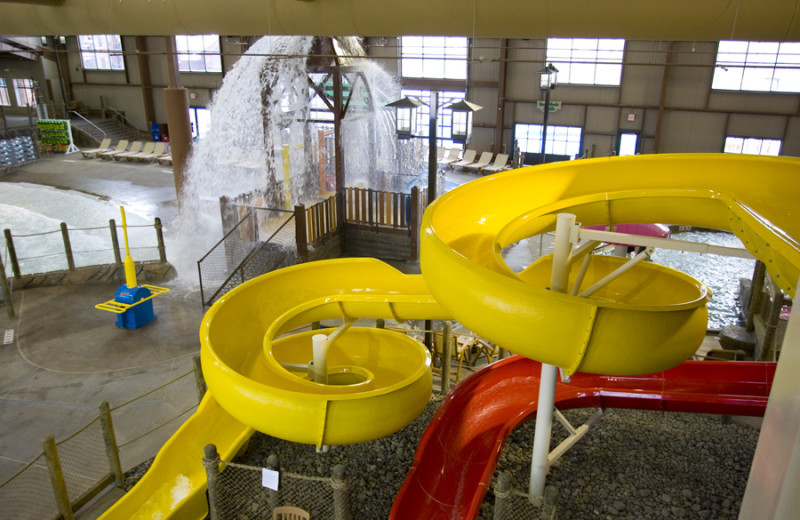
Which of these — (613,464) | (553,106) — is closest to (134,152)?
(553,106)

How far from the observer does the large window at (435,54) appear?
72.3ft

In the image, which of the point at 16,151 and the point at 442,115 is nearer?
the point at 16,151

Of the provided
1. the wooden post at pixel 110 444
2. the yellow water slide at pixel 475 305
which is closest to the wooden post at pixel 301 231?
the yellow water slide at pixel 475 305

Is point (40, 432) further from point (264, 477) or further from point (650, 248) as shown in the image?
point (650, 248)

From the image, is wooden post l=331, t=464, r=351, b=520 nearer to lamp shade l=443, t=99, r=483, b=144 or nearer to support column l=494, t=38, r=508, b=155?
lamp shade l=443, t=99, r=483, b=144

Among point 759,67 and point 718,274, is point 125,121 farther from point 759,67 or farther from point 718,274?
point 759,67

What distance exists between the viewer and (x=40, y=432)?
22.5ft

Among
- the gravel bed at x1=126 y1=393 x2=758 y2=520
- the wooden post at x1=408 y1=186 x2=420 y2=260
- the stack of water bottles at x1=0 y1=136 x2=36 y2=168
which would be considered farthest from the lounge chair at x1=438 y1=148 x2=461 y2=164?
the gravel bed at x1=126 y1=393 x2=758 y2=520

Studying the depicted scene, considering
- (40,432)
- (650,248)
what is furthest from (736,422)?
(40,432)

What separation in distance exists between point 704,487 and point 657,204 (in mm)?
2993

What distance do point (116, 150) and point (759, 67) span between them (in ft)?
73.5

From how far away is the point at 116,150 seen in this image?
2316cm

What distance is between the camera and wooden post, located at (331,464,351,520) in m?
4.66

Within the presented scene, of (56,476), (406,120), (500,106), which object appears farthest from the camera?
(500,106)
